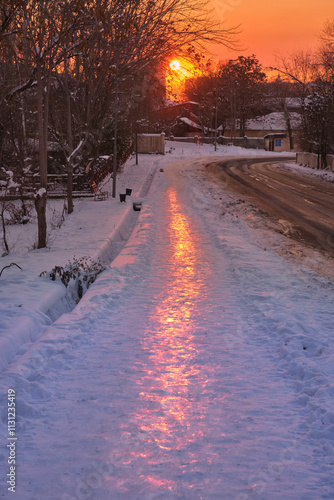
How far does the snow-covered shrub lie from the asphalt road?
6.01m

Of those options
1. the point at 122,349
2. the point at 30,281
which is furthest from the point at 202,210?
the point at 122,349

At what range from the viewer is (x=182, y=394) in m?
4.99

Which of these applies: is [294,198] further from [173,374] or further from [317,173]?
[173,374]

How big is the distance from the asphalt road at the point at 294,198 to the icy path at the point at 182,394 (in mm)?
4877

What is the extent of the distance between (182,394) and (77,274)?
5002 mm

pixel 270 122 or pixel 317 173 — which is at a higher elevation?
pixel 270 122

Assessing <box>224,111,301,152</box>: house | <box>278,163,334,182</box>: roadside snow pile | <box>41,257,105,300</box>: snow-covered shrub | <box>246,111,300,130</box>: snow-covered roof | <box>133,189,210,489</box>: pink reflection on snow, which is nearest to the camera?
<box>133,189,210,489</box>: pink reflection on snow

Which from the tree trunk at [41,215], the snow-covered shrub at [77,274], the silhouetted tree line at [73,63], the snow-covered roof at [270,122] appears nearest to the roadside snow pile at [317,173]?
the silhouetted tree line at [73,63]

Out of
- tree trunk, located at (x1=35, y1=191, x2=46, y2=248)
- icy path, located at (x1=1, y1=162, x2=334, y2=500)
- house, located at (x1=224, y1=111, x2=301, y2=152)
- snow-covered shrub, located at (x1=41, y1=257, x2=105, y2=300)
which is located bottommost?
icy path, located at (x1=1, y1=162, x2=334, y2=500)

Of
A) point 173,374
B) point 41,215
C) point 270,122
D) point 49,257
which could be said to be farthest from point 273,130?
point 173,374

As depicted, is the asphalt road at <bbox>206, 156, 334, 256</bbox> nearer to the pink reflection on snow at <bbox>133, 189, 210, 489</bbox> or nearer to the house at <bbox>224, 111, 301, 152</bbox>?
the pink reflection on snow at <bbox>133, 189, 210, 489</bbox>

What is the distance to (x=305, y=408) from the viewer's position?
15.4 ft

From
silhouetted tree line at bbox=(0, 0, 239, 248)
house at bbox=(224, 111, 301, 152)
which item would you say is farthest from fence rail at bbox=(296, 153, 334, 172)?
house at bbox=(224, 111, 301, 152)

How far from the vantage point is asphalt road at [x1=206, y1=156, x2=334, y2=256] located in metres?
13.9
